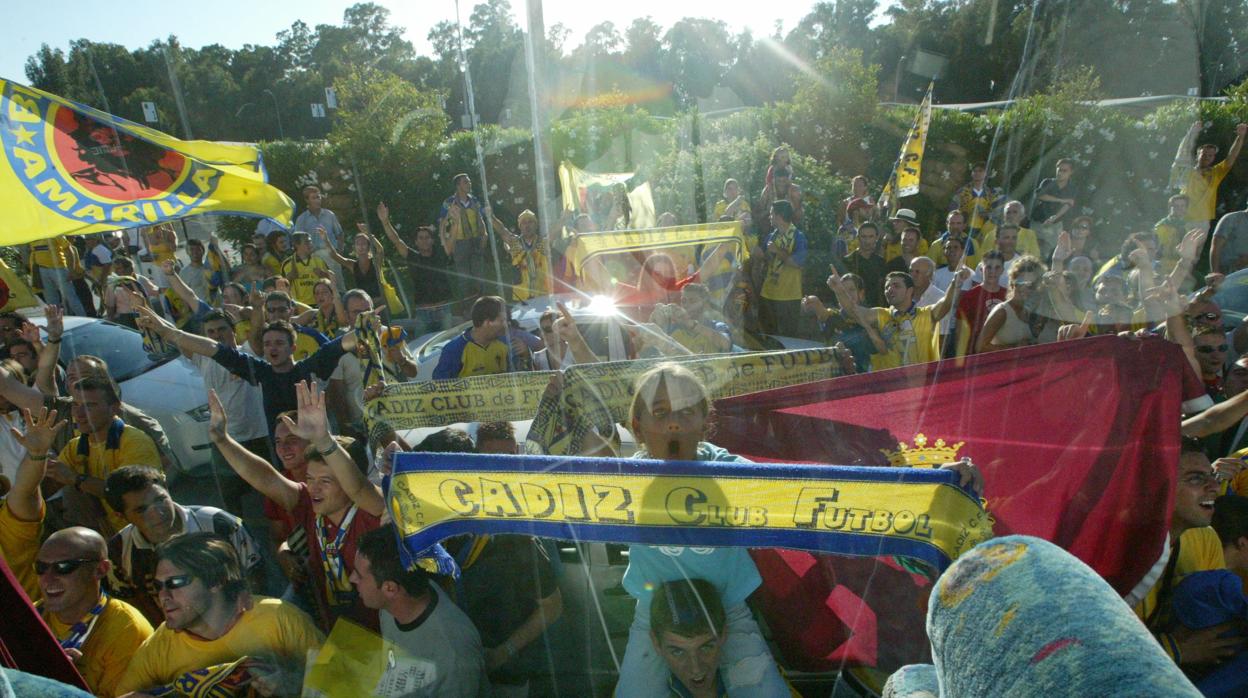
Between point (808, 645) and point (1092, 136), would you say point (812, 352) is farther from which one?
point (1092, 136)

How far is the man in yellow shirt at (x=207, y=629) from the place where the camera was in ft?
9.43

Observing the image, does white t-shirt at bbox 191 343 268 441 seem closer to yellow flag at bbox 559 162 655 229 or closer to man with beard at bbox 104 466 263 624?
man with beard at bbox 104 466 263 624

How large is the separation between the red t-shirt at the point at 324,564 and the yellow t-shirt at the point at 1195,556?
313 centimetres

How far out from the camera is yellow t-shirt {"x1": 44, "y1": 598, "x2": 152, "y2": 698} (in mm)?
3002

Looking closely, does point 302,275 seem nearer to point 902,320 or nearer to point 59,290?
point 59,290

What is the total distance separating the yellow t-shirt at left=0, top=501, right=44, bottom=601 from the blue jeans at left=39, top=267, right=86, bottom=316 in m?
10.2

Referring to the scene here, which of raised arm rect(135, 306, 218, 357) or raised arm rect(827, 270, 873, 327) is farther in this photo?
raised arm rect(827, 270, 873, 327)

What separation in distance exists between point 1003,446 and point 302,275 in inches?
329

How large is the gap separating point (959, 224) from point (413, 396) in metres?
7.41

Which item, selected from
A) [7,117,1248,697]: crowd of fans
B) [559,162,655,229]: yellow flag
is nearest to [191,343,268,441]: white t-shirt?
[7,117,1248,697]: crowd of fans

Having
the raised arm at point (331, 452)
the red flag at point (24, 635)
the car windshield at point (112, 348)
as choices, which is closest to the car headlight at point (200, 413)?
the car windshield at point (112, 348)

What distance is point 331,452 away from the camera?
3363 mm

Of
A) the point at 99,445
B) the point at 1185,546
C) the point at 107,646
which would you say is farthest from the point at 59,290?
the point at 1185,546

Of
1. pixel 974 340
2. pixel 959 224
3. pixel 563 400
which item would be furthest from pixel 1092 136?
pixel 563 400
